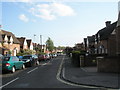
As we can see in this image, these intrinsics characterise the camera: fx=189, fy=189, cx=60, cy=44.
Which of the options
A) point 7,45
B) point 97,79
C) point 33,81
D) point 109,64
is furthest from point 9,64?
point 7,45

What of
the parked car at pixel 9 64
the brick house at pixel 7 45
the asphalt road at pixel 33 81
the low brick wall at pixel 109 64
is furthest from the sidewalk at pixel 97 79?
the brick house at pixel 7 45

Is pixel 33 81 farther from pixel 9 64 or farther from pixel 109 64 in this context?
pixel 109 64

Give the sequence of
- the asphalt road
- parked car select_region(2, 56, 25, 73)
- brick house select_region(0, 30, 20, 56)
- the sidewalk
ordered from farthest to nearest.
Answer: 1. brick house select_region(0, 30, 20, 56)
2. parked car select_region(2, 56, 25, 73)
3. the asphalt road
4. the sidewalk

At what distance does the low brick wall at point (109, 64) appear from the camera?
1477cm

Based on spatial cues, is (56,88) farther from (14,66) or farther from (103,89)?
(14,66)

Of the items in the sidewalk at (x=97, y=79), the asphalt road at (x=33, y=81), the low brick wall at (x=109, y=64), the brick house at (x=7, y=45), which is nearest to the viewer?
the sidewalk at (x=97, y=79)

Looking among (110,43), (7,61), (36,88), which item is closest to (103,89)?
(36,88)

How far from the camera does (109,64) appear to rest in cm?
1512

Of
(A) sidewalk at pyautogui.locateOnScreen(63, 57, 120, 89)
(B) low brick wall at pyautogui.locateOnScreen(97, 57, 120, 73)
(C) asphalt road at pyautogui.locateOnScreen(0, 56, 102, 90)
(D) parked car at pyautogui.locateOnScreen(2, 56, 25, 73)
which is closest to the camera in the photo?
(A) sidewalk at pyautogui.locateOnScreen(63, 57, 120, 89)

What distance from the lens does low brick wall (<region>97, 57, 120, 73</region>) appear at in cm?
1477

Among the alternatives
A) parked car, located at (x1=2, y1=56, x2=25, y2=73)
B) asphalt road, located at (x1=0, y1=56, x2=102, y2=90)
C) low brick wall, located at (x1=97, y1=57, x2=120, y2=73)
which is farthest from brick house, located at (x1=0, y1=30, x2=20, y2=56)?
low brick wall, located at (x1=97, y1=57, x2=120, y2=73)

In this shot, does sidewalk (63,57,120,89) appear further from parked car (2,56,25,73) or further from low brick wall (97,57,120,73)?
parked car (2,56,25,73)

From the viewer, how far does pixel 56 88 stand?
366 inches

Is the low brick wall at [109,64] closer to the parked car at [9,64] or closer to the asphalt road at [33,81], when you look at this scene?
the asphalt road at [33,81]
